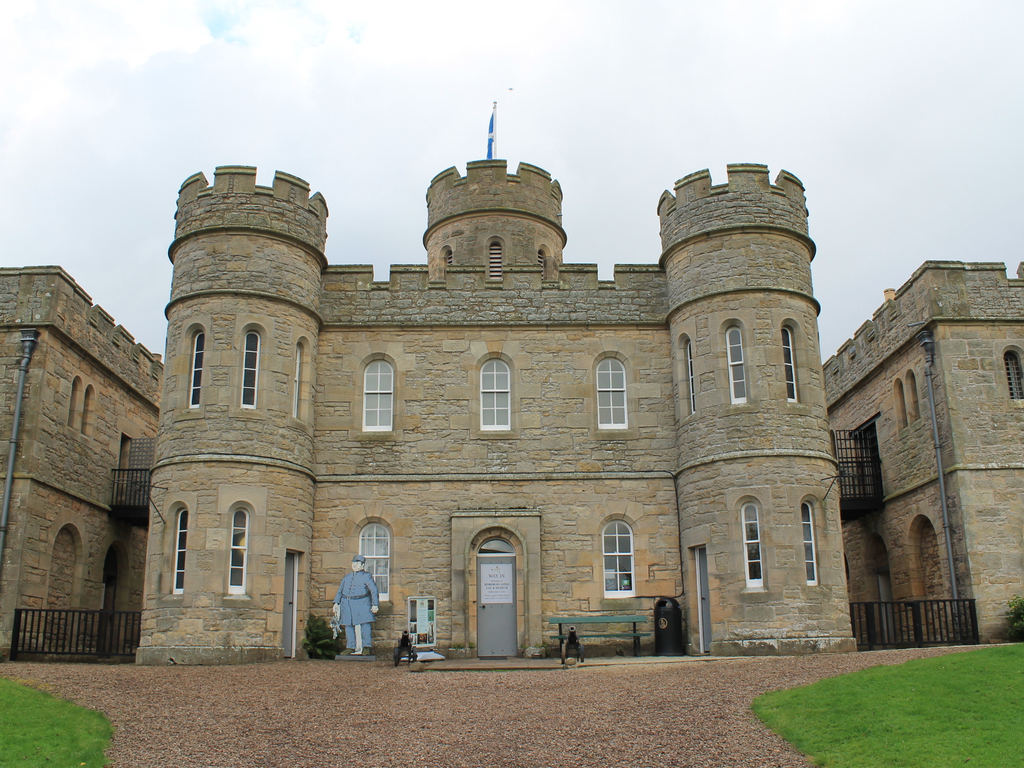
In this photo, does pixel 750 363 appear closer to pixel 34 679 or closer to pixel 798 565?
pixel 798 565

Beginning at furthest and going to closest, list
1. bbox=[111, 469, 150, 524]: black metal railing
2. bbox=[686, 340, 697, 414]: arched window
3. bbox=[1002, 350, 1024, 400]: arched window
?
bbox=[111, 469, 150, 524]: black metal railing → bbox=[1002, 350, 1024, 400]: arched window → bbox=[686, 340, 697, 414]: arched window

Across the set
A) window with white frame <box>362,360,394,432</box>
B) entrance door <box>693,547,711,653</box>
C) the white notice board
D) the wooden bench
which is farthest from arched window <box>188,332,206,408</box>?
entrance door <box>693,547,711,653</box>

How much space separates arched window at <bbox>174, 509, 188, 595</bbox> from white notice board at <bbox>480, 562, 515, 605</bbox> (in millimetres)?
5368

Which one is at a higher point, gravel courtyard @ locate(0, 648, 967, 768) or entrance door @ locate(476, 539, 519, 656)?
entrance door @ locate(476, 539, 519, 656)

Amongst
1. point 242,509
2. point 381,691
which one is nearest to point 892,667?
point 381,691

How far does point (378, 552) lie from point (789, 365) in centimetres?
864

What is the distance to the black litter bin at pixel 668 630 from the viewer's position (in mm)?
16828

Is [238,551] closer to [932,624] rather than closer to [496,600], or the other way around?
[496,600]

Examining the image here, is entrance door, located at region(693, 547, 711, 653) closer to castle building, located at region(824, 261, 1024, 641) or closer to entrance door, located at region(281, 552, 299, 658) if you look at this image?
castle building, located at region(824, 261, 1024, 641)

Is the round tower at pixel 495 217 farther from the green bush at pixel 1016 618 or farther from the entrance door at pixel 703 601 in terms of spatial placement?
the green bush at pixel 1016 618

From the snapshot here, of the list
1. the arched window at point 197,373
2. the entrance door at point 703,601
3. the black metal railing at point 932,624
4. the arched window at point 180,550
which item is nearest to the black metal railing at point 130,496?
the arched window at point 197,373

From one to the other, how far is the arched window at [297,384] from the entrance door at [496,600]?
14.6 feet

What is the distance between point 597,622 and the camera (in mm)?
16750

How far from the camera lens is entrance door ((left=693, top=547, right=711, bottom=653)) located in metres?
16.8
